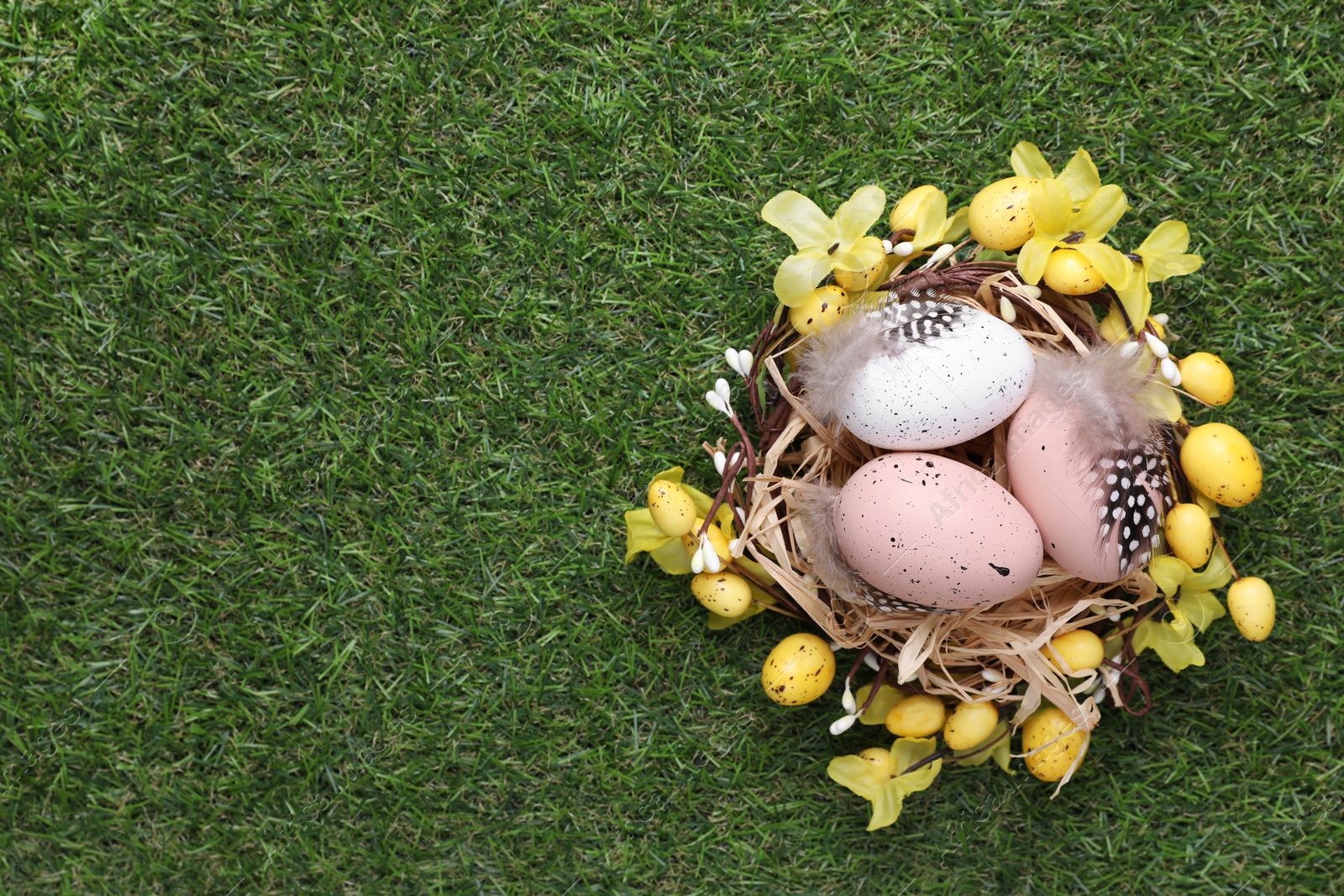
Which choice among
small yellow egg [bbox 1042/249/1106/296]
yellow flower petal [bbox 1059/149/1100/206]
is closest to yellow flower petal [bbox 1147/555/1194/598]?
small yellow egg [bbox 1042/249/1106/296]

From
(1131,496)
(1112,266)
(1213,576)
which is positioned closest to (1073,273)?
(1112,266)

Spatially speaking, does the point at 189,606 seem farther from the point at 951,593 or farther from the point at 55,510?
the point at 951,593

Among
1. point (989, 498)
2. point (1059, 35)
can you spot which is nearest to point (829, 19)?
point (1059, 35)

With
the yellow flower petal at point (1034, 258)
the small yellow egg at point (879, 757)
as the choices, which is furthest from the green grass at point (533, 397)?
the yellow flower petal at point (1034, 258)

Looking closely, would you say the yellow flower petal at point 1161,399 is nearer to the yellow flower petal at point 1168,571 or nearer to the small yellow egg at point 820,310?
→ the yellow flower petal at point 1168,571

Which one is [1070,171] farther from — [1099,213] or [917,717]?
[917,717]
